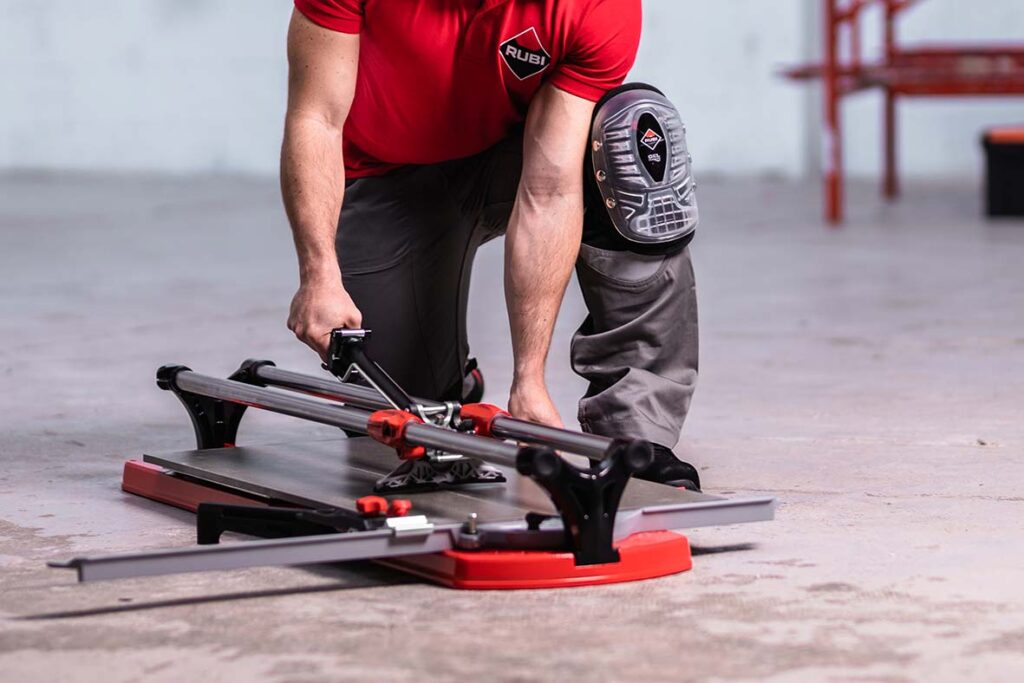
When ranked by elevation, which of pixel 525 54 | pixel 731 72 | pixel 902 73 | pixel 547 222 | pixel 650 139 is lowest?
pixel 547 222

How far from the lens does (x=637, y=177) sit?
2236 mm

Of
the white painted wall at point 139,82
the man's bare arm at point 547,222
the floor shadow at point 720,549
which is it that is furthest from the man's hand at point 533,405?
the white painted wall at point 139,82

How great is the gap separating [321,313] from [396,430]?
11.8 inches

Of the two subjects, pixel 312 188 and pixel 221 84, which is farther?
pixel 221 84

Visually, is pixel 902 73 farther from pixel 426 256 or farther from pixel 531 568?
pixel 531 568

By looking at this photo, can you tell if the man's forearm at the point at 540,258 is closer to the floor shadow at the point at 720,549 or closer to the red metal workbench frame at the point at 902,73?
the floor shadow at the point at 720,549

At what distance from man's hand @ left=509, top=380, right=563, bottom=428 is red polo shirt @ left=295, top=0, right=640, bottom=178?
0.42 m

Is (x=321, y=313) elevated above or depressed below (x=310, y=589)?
above

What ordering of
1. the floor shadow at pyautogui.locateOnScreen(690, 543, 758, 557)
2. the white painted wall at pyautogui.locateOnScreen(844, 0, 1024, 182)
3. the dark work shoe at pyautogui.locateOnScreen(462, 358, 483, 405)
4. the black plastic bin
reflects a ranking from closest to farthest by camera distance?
the floor shadow at pyautogui.locateOnScreen(690, 543, 758, 557), the dark work shoe at pyautogui.locateOnScreen(462, 358, 483, 405), the black plastic bin, the white painted wall at pyautogui.locateOnScreen(844, 0, 1024, 182)

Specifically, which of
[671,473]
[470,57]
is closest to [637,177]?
[470,57]

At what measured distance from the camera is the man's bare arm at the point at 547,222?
222cm

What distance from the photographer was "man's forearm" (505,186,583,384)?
2.22 meters

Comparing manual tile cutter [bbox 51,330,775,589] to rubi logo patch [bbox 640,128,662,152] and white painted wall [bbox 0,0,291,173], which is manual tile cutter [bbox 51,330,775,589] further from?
white painted wall [bbox 0,0,291,173]

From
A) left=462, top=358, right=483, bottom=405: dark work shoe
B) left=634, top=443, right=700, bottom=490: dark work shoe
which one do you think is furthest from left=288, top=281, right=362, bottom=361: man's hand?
left=462, top=358, right=483, bottom=405: dark work shoe
